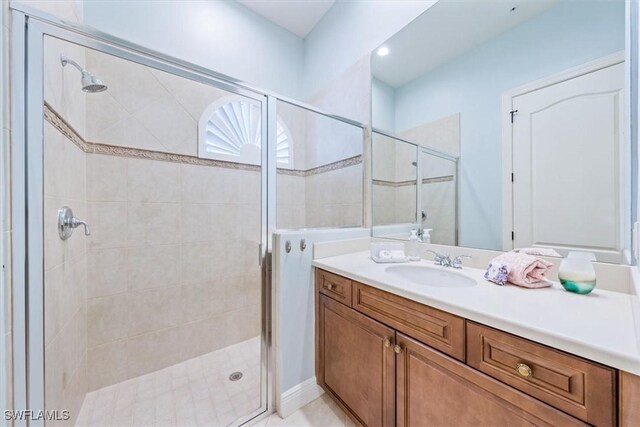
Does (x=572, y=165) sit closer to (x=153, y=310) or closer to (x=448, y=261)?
(x=448, y=261)

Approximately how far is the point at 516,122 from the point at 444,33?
677 millimetres

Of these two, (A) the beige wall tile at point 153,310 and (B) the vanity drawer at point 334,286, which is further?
(A) the beige wall tile at point 153,310

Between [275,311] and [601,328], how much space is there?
1.22 meters

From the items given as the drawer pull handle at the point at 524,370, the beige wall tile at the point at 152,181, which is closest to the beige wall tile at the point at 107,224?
the beige wall tile at the point at 152,181

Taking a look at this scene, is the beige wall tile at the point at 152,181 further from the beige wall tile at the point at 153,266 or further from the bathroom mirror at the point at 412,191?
the bathroom mirror at the point at 412,191

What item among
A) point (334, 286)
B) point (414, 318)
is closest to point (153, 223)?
point (334, 286)

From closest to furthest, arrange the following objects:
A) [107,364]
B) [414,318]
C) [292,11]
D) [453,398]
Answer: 1. [453,398]
2. [414,318]
3. [107,364]
4. [292,11]

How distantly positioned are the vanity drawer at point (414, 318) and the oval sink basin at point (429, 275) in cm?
22

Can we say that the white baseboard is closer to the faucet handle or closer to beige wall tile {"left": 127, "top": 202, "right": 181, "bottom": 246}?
the faucet handle

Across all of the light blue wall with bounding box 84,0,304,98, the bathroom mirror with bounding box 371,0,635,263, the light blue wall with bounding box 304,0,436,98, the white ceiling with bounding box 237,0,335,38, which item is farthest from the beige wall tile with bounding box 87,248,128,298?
the white ceiling with bounding box 237,0,335,38

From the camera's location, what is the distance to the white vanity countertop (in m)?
0.53

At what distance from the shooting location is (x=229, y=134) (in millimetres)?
1972

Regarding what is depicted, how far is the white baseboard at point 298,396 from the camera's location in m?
1.33

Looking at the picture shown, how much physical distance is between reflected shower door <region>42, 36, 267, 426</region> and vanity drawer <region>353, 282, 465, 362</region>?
65cm
